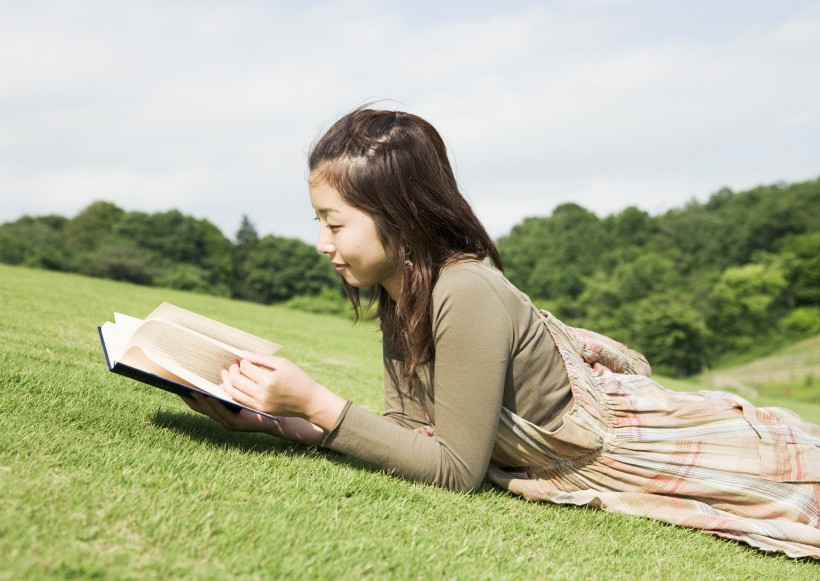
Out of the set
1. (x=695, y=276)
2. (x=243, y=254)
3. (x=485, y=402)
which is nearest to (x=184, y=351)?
(x=485, y=402)

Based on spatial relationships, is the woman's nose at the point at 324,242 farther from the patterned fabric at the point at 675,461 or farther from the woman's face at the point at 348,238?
the patterned fabric at the point at 675,461

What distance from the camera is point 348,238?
9.33ft

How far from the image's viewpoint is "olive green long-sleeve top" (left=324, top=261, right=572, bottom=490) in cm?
272

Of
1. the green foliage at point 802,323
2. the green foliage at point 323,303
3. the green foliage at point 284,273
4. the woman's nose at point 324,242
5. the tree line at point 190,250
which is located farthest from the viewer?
the green foliage at point 284,273

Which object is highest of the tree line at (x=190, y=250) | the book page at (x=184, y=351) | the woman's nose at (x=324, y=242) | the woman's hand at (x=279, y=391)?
the tree line at (x=190, y=250)

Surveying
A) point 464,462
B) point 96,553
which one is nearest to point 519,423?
point 464,462

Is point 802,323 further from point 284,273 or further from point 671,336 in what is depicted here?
point 284,273

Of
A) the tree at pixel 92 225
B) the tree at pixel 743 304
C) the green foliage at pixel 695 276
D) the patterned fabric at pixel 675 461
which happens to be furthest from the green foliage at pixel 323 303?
the patterned fabric at pixel 675 461

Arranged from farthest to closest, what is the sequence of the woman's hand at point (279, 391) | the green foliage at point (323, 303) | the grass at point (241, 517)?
1. the green foliage at point (323, 303)
2. the woman's hand at point (279, 391)
3. the grass at point (241, 517)

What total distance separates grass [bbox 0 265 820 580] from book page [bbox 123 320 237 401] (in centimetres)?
31

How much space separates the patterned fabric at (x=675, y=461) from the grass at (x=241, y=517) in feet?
0.34

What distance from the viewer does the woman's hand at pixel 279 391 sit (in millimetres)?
2639

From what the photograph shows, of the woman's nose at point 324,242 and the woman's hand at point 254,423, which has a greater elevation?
the woman's nose at point 324,242

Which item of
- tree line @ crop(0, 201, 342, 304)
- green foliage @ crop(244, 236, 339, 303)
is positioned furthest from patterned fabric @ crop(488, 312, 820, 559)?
green foliage @ crop(244, 236, 339, 303)
